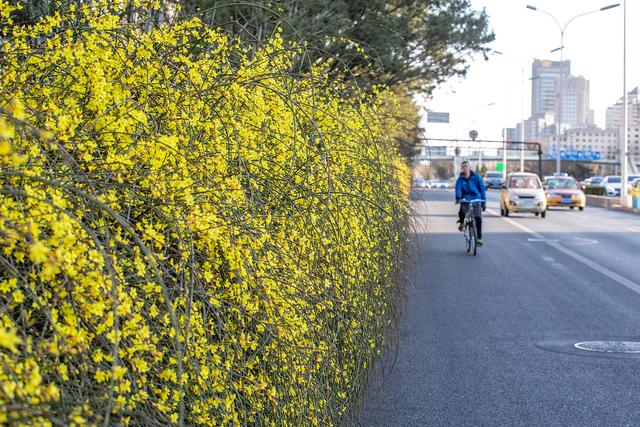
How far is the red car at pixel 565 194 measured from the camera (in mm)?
40188

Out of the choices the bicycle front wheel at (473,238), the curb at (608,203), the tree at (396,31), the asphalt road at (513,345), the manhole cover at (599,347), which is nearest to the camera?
the asphalt road at (513,345)

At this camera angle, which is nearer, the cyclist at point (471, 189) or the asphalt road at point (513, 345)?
the asphalt road at point (513, 345)

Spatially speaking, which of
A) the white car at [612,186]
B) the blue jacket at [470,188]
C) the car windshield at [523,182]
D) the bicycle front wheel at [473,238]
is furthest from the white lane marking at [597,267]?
the white car at [612,186]

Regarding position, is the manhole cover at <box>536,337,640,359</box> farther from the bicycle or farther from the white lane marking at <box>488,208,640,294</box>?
the bicycle

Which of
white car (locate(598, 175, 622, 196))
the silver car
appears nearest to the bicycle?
the silver car

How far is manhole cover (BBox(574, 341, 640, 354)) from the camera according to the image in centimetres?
852

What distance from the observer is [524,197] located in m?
33.4

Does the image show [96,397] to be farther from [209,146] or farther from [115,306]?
[209,146]

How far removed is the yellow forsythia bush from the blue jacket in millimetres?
12366

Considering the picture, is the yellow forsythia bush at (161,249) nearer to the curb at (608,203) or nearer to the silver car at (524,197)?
the silver car at (524,197)

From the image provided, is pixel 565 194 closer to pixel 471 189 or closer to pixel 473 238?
pixel 473 238

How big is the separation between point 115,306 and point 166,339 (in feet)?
2.00

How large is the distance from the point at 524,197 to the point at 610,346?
25129 millimetres

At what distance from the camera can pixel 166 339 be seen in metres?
3.12
